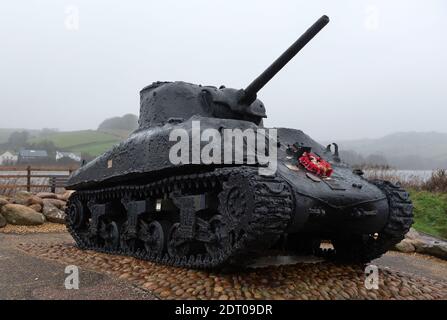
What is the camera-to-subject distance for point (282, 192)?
20.3 ft

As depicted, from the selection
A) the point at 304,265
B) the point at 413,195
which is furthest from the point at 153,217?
the point at 413,195

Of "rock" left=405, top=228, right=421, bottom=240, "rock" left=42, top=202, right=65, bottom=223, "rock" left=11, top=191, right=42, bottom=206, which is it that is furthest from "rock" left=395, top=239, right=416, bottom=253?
"rock" left=11, top=191, right=42, bottom=206

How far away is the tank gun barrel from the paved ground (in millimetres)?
4151

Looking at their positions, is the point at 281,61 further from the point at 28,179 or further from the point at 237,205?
the point at 28,179

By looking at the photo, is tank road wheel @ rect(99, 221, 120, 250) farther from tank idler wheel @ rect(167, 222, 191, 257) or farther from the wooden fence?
the wooden fence

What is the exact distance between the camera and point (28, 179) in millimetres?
20547

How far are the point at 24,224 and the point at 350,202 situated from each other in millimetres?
11040

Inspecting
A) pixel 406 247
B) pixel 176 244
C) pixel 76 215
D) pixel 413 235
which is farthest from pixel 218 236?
pixel 413 235

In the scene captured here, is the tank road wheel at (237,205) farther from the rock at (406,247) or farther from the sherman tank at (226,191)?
the rock at (406,247)

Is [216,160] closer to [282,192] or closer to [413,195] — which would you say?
[282,192]

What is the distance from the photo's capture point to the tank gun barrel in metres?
7.95

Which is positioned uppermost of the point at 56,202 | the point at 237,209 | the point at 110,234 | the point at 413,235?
the point at 237,209

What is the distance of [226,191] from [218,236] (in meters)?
0.81

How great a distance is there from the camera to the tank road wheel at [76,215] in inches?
448
